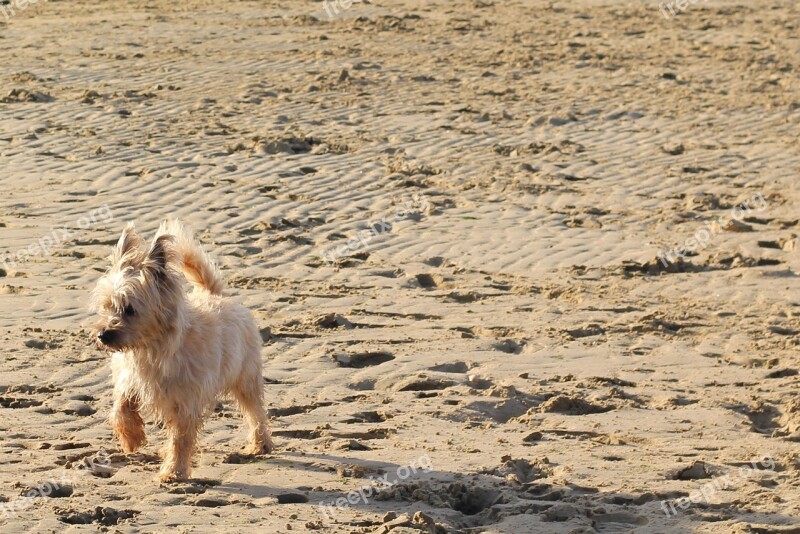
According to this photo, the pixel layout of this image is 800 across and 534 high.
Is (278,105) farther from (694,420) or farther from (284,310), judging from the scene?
(694,420)

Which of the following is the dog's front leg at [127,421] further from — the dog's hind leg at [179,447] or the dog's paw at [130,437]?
the dog's hind leg at [179,447]

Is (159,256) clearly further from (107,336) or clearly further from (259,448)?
(259,448)

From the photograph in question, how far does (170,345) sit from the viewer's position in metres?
5.79

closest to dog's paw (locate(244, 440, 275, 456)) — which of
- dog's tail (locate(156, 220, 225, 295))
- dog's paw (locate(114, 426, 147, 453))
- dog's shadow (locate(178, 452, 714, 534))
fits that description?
dog's shadow (locate(178, 452, 714, 534))

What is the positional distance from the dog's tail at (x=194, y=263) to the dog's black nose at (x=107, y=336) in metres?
0.73

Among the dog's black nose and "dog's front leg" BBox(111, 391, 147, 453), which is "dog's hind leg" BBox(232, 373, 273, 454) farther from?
the dog's black nose

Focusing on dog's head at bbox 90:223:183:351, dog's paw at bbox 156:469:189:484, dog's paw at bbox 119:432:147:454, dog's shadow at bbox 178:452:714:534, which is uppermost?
dog's head at bbox 90:223:183:351

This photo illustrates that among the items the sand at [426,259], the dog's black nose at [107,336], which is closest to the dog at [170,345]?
the dog's black nose at [107,336]

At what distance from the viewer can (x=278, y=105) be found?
14.7 metres

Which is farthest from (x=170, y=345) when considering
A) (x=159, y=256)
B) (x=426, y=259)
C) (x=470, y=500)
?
(x=426, y=259)

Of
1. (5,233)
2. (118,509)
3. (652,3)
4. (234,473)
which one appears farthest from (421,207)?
(652,3)

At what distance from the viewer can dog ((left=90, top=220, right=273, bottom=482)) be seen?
5.63 m

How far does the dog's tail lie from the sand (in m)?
0.66

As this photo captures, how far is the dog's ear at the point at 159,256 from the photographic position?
5.67 m
